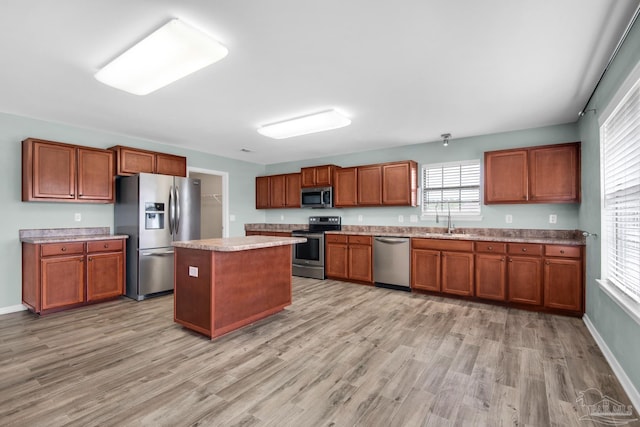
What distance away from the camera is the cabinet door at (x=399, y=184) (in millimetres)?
4918

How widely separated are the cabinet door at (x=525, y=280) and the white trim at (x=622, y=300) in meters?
1.01

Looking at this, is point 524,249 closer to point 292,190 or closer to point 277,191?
point 292,190

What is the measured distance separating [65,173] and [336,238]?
4.03m

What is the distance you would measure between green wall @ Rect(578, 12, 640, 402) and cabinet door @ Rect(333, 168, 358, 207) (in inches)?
125

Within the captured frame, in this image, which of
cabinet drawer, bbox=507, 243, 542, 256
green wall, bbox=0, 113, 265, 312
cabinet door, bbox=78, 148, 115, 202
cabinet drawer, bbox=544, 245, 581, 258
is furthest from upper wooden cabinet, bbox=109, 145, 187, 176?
cabinet drawer, bbox=544, 245, 581, 258

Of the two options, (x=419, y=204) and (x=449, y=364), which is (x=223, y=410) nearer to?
(x=449, y=364)

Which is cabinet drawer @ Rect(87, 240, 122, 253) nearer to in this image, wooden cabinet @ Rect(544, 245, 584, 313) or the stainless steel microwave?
the stainless steel microwave

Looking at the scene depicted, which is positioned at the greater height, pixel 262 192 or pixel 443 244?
pixel 262 192

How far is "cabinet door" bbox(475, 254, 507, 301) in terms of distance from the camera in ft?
12.7

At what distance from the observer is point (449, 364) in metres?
2.38

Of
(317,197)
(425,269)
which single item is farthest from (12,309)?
(425,269)

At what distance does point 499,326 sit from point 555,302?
3.07ft

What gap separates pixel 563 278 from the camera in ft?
11.5

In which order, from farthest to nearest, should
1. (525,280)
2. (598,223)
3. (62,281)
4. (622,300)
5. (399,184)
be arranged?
(399,184), (525,280), (62,281), (598,223), (622,300)
